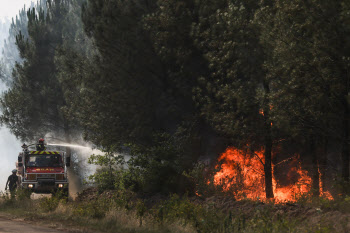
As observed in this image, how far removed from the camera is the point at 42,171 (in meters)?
21.9

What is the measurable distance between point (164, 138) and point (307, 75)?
26.6 feet

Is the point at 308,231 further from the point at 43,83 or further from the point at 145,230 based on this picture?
the point at 43,83

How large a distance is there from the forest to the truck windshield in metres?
2.36

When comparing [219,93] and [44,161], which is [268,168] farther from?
[44,161]

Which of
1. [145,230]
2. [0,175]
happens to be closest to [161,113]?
[145,230]

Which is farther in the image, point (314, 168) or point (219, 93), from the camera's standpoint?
point (314, 168)

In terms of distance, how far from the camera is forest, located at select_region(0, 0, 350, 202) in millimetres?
14820

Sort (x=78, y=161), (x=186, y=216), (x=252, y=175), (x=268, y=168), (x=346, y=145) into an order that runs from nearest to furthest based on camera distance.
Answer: (x=186, y=216) → (x=346, y=145) → (x=268, y=168) → (x=252, y=175) → (x=78, y=161)

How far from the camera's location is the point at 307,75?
14.7 meters

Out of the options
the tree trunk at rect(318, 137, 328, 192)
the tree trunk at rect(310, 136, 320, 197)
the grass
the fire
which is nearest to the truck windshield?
the grass

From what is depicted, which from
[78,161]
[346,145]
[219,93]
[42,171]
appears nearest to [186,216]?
[219,93]

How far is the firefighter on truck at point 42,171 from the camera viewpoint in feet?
70.8

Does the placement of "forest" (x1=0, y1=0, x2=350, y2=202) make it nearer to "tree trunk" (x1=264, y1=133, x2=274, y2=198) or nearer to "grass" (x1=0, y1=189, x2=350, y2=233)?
"tree trunk" (x1=264, y1=133, x2=274, y2=198)

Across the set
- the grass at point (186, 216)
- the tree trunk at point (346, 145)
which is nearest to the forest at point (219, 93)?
the tree trunk at point (346, 145)
